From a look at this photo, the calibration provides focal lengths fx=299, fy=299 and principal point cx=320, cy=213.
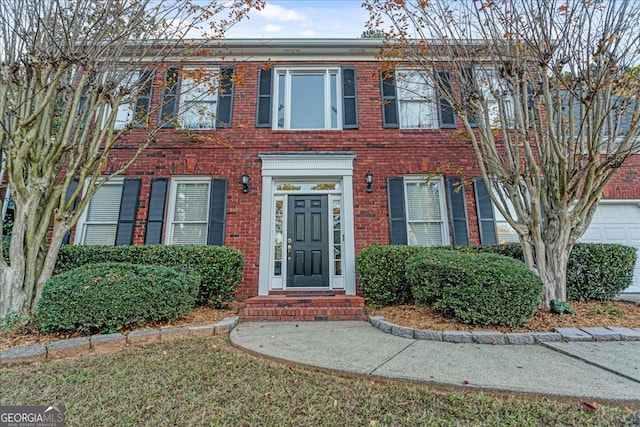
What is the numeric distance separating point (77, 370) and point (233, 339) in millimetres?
1400

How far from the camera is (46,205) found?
421 cm

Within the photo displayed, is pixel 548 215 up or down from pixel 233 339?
up

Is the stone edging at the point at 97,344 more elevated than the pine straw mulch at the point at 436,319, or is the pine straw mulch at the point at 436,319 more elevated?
the pine straw mulch at the point at 436,319

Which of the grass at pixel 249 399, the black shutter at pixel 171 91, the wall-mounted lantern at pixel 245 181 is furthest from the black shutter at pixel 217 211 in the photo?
the grass at pixel 249 399

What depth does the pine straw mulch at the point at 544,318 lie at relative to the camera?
3627mm

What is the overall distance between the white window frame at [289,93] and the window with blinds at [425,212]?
209 cm

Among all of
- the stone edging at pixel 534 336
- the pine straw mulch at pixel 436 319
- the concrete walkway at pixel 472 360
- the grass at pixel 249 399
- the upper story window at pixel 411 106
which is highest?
the upper story window at pixel 411 106

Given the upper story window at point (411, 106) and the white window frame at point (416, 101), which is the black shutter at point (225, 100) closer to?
the upper story window at point (411, 106)

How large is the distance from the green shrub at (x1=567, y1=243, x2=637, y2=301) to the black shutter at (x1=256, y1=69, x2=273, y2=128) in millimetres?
6197

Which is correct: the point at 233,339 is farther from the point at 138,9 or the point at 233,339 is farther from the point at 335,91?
the point at 335,91

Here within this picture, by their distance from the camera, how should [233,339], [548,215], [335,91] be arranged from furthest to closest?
[335,91] → [548,215] → [233,339]

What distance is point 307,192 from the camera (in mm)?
6219

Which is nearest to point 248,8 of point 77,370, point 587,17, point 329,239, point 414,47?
point 414,47

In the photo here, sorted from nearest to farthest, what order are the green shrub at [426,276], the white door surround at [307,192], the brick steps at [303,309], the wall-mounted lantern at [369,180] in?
the green shrub at [426,276], the brick steps at [303,309], the white door surround at [307,192], the wall-mounted lantern at [369,180]
